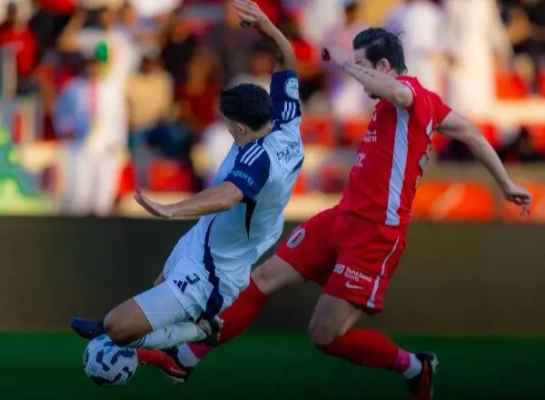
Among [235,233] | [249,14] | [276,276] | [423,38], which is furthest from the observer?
[423,38]

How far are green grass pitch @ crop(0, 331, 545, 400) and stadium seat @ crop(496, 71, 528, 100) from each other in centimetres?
311

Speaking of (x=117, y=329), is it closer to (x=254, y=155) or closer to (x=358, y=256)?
(x=254, y=155)

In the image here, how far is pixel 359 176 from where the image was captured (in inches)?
369

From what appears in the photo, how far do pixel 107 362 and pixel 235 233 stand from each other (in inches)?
37.8

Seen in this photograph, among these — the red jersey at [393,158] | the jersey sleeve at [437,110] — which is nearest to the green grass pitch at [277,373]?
the red jersey at [393,158]

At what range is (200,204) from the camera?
7680 mm

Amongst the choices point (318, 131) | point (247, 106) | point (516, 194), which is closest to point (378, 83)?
point (247, 106)

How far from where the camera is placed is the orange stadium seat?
14484 millimetres

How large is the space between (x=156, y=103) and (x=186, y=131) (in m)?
0.44

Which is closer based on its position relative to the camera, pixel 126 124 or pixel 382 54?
pixel 382 54

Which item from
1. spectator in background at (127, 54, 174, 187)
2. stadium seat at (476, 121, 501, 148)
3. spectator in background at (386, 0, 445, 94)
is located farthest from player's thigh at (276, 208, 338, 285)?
stadium seat at (476, 121, 501, 148)

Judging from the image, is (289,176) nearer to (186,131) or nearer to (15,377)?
(15,377)

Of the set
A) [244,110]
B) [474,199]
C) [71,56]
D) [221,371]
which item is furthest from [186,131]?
[244,110]

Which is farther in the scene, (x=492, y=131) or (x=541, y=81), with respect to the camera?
(x=541, y=81)
